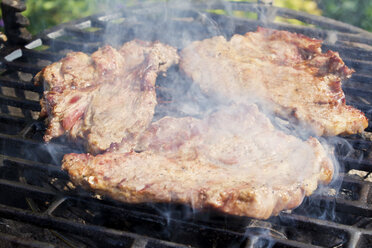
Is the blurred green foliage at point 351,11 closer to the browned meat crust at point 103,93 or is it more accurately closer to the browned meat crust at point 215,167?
the browned meat crust at point 103,93

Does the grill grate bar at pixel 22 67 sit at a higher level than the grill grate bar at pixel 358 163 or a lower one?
higher

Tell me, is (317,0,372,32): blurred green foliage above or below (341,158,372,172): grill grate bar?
above

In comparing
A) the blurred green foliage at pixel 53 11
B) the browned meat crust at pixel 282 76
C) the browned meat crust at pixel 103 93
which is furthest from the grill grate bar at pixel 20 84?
the blurred green foliage at pixel 53 11

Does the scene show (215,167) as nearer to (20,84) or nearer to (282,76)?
(282,76)

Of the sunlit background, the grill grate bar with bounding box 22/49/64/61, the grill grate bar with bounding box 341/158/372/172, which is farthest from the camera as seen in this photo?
the sunlit background

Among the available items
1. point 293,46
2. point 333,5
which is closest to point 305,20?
point 293,46

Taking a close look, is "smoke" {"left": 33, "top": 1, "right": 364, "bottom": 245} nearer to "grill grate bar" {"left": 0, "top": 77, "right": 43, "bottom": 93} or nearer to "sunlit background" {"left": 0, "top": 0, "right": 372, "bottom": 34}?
"grill grate bar" {"left": 0, "top": 77, "right": 43, "bottom": 93}

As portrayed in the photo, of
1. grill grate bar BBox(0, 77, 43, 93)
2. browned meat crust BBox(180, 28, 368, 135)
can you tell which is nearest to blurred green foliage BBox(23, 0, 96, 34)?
grill grate bar BBox(0, 77, 43, 93)

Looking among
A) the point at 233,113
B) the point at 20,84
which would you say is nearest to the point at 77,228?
the point at 233,113
